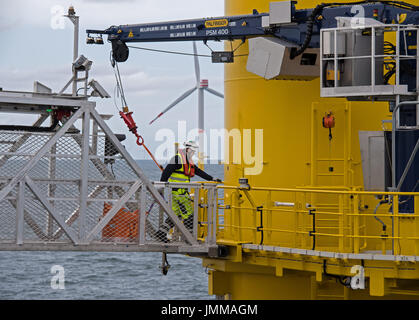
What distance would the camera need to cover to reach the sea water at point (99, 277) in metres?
47.6

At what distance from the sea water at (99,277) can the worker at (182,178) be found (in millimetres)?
29659

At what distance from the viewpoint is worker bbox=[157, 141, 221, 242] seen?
15516mm

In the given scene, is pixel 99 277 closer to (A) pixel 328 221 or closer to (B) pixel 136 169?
(A) pixel 328 221

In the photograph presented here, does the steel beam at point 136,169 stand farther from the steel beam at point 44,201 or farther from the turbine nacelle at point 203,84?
the turbine nacelle at point 203,84

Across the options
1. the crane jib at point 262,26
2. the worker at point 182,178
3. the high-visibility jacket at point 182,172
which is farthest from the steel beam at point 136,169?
the crane jib at point 262,26

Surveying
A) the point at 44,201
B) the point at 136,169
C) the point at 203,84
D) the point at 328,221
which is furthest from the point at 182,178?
the point at 203,84

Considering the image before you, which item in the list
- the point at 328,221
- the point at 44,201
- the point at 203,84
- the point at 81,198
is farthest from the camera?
the point at 203,84

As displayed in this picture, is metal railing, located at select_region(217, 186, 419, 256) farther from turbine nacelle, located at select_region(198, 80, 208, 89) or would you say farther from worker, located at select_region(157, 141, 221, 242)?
turbine nacelle, located at select_region(198, 80, 208, 89)

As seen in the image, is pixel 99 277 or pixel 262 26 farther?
pixel 99 277

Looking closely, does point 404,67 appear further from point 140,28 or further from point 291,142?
point 140,28

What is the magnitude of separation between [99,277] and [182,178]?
39.6m

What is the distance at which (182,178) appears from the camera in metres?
16.3

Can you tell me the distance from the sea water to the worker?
2966 cm
